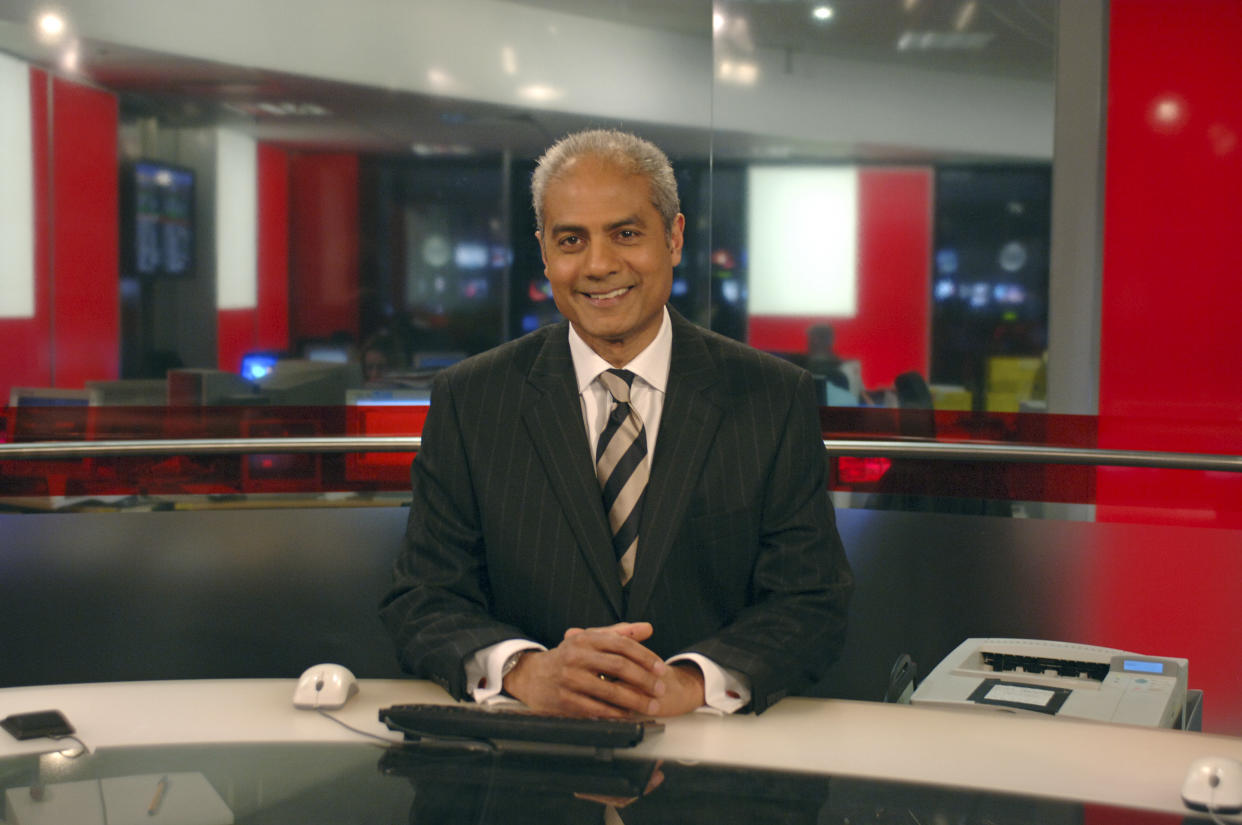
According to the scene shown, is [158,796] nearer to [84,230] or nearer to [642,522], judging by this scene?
[642,522]

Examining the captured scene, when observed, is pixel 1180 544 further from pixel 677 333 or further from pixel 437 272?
pixel 437 272

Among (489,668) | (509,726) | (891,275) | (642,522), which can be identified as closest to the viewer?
(509,726)

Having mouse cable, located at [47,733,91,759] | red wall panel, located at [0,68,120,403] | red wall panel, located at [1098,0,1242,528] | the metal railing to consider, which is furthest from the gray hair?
red wall panel, located at [0,68,120,403]

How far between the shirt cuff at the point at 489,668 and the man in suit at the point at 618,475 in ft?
0.19

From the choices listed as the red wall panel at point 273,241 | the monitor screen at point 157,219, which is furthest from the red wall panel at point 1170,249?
the monitor screen at point 157,219

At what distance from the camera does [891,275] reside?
397cm

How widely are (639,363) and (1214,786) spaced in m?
0.91

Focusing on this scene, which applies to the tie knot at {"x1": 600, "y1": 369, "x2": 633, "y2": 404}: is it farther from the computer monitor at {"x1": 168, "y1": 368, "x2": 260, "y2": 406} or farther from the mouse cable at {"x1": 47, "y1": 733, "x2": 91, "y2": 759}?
the computer monitor at {"x1": 168, "y1": 368, "x2": 260, "y2": 406}

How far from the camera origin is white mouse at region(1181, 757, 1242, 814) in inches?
38.6

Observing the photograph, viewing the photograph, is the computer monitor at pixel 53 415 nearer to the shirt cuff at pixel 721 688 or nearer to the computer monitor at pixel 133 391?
the computer monitor at pixel 133 391

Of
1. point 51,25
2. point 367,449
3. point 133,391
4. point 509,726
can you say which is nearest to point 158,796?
point 509,726

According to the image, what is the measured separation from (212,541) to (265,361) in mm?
1238

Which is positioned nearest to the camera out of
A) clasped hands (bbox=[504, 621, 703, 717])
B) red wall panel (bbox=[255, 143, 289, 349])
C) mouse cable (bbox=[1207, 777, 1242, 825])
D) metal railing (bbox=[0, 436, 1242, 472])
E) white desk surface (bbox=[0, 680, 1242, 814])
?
mouse cable (bbox=[1207, 777, 1242, 825])

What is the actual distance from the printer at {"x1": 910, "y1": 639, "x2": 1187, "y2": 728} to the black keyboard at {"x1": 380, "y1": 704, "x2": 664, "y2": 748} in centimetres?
82
